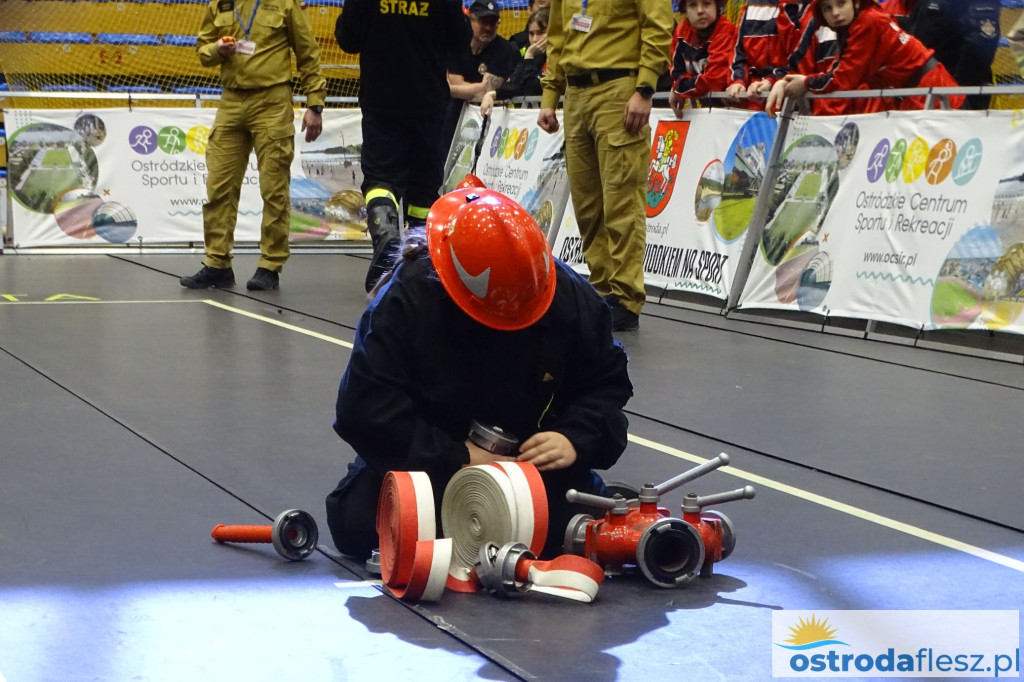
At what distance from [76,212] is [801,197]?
6.41m

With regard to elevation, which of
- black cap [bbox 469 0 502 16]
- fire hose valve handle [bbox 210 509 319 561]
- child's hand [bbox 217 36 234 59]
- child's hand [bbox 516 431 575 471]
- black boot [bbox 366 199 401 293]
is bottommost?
fire hose valve handle [bbox 210 509 319 561]

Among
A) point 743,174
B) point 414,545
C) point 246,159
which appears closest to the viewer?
point 414,545

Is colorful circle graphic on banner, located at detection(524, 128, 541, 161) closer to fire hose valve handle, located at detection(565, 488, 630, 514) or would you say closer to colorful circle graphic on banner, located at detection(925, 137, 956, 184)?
colorful circle graphic on banner, located at detection(925, 137, 956, 184)

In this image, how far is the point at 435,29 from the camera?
779cm

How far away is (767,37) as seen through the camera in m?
8.39

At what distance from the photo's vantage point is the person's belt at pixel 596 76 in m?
6.84

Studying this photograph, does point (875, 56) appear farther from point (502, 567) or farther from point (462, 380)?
point (502, 567)

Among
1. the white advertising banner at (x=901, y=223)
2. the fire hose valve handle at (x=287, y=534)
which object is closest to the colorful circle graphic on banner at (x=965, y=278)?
the white advertising banner at (x=901, y=223)

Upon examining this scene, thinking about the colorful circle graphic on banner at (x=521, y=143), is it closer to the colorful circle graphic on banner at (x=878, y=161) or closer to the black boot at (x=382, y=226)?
the black boot at (x=382, y=226)

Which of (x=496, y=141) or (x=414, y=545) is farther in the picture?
(x=496, y=141)

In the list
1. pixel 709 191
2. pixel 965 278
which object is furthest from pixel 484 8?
pixel 965 278

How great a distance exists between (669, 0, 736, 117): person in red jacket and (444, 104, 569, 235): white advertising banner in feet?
4.03

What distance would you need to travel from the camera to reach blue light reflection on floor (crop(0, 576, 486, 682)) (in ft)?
7.97

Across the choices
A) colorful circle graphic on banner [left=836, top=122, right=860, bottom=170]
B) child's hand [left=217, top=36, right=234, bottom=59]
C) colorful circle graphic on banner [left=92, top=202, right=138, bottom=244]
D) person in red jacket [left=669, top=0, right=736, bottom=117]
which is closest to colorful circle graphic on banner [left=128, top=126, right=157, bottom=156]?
colorful circle graphic on banner [left=92, top=202, right=138, bottom=244]
